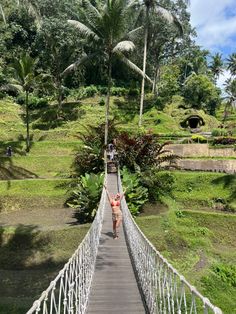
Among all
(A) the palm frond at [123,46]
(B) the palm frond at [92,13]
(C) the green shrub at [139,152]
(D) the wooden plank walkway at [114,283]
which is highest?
(B) the palm frond at [92,13]

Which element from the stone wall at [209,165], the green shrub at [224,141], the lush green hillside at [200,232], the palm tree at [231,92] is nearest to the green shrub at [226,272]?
the lush green hillside at [200,232]

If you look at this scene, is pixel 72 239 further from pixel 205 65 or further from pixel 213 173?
pixel 205 65

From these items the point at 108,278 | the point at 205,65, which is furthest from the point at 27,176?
the point at 205,65

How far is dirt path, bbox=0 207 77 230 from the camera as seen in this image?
45.3 ft

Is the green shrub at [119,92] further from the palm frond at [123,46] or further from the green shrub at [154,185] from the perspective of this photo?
the green shrub at [154,185]

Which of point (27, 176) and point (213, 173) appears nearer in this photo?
point (213, 173)

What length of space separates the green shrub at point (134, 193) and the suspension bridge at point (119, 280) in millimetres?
4979

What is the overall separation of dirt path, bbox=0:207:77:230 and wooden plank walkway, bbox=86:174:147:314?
5139 millimetres

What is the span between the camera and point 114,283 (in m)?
6.40

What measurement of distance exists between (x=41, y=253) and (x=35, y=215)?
3910 millimetres

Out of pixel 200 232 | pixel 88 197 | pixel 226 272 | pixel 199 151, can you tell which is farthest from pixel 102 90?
pixel 226 272

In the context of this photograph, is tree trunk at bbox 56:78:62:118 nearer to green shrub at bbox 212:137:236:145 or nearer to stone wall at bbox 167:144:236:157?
stone wall at bbox 167:144:236:157

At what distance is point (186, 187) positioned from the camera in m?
16.3

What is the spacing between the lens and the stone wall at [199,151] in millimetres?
20969
